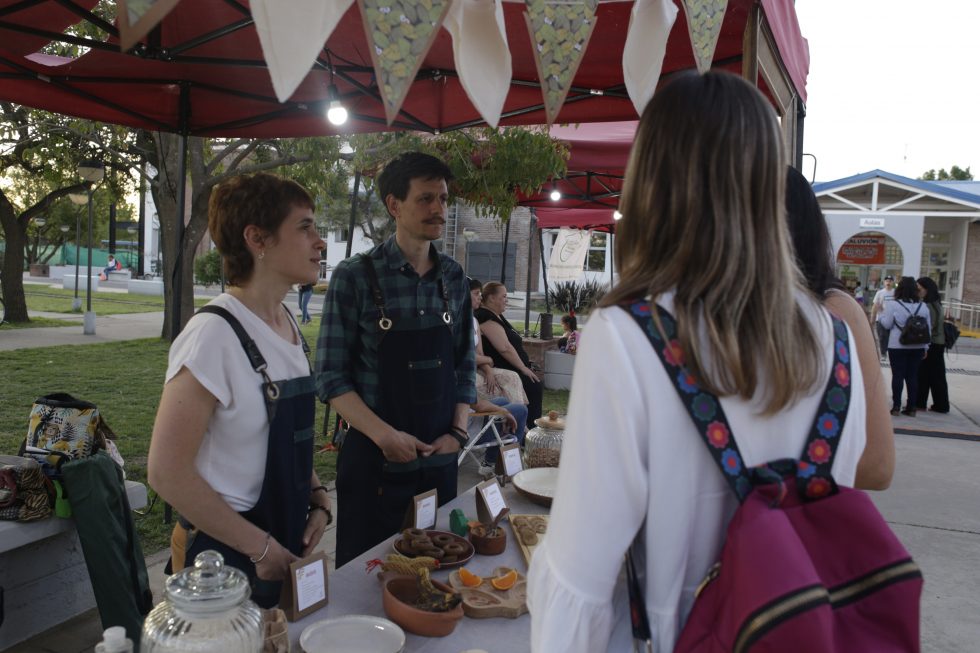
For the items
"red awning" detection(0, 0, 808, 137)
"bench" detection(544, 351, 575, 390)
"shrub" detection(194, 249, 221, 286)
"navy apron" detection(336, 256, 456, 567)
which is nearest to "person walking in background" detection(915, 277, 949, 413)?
"bench" detection(544, 351, 575, 390)

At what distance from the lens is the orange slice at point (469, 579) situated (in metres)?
1.75

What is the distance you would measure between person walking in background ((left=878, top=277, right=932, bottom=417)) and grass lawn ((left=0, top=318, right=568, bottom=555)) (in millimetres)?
4243

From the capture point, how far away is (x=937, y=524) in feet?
17.3

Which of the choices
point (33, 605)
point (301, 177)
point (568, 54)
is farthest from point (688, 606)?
point (301, 177)

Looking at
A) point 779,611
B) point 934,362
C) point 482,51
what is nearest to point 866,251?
point 934,362

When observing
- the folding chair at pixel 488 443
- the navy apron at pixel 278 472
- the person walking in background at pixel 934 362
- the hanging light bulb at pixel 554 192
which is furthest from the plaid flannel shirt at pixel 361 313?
the person walking in background at pixel 934 362

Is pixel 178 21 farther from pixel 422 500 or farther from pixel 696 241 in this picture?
pixel 696 241

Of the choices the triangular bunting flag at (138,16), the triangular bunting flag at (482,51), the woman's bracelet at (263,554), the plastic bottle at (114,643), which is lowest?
the woman's bracelet at (263,554)

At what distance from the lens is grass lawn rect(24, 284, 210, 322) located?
1928 centimetres

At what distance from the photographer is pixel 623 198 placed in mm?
1030

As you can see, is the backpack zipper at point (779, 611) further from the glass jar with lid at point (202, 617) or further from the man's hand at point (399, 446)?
the man's hand at point (399, 446)

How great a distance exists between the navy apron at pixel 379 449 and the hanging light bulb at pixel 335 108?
1.43 m

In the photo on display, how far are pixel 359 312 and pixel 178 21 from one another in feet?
5.94

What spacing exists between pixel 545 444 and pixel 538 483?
1.00 ft
